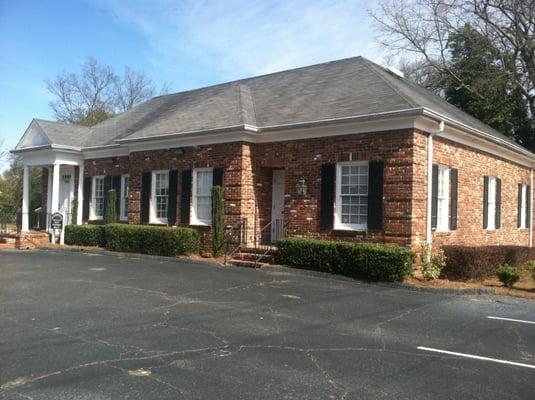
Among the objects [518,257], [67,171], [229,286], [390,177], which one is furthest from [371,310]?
[67,171]

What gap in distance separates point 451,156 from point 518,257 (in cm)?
342

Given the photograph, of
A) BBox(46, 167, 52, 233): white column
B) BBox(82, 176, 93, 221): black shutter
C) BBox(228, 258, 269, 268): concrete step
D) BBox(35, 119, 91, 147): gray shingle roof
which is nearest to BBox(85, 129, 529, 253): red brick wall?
BBox(228, 258, 269, 268): concrete step

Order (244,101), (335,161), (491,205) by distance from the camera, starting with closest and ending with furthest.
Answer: (335,161)
(491,205)
(244,101)

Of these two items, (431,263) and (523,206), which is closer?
(431,263)

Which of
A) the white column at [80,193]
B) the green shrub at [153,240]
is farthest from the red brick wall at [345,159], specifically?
the white column at [80,193]

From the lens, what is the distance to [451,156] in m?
14.9

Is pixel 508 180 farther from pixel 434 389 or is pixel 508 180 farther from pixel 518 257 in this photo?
pixel 434 389

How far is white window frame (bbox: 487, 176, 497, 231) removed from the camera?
17562mm

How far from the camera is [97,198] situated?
22.2 metres

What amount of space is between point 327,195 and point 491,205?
6952 mm

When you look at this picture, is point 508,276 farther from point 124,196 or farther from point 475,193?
point 124,196

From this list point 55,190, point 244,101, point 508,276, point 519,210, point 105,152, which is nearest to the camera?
point 508,276

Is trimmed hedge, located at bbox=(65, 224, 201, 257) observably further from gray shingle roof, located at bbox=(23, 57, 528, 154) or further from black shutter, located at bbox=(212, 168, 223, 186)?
gray shingle roof, located at bbox=(23, 57, 528, 154)

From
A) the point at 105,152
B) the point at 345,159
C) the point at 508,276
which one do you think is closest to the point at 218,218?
the point at 345,159
